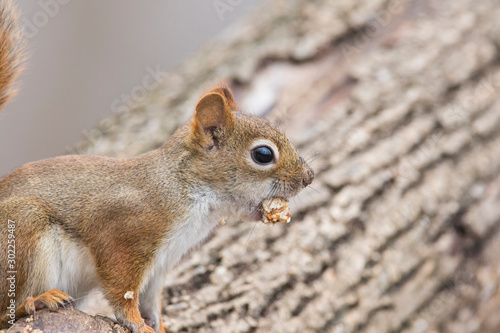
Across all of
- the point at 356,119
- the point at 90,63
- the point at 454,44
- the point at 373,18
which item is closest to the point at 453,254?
the point at 356,119

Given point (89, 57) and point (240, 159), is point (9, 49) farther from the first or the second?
point (89, 57)

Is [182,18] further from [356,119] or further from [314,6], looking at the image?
[356,119]

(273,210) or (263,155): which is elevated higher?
(263,155)

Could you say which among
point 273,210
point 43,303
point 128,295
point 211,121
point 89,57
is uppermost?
point 89,57

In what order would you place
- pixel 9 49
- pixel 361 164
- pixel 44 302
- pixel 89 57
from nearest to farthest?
pixel 44 302 → pixel 9 49 → pixel 361 164 → pixel 89 57

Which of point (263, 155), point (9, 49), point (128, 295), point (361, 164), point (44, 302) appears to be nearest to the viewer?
point (44, 302)

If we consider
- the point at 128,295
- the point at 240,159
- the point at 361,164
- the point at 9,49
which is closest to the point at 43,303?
the point at 128,295

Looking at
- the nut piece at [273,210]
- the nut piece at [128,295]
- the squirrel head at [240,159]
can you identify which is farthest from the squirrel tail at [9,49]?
the nut piece at [273,210]

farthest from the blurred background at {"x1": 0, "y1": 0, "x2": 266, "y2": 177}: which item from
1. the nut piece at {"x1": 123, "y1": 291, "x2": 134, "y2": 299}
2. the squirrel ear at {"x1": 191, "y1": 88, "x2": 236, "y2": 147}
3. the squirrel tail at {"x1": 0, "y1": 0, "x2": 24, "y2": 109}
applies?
the nut piece at {"x1": 123, "y1": 291, "x2": 134, "y2": 299}
